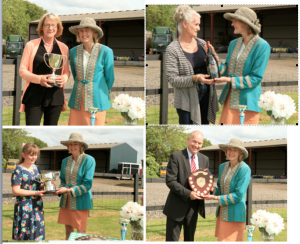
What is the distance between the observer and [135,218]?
4566 mm

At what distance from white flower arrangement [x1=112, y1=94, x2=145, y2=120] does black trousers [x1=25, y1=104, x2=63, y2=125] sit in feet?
2.27

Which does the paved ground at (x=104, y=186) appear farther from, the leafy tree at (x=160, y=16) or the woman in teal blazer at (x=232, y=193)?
the leafy tree at (x=160, y=16)

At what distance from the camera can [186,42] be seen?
402 cm

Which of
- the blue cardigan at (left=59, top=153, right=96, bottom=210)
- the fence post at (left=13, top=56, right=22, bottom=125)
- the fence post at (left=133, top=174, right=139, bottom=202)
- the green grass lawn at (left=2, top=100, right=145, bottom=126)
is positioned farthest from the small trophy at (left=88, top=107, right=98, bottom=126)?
the fence post at (left=13, top=56, right=22, bottom=125)

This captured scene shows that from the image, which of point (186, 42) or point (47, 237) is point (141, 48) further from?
point (47, 237)

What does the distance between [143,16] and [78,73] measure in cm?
100

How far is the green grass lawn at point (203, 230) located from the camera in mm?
4293

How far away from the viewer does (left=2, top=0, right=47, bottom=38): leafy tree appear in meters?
4.27

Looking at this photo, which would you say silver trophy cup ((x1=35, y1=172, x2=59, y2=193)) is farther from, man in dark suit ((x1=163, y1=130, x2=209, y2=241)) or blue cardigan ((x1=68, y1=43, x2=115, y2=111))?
man in dark suit ((x1=163, y1=130, x2=209, y2=241))

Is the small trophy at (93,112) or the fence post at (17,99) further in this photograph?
the fence post at (17,99)

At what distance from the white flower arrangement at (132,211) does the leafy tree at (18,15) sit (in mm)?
2250

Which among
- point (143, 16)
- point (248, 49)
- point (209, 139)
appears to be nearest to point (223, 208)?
point (209, 139)

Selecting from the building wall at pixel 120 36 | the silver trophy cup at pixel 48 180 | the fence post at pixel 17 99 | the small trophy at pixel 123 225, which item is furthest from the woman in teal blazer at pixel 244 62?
the fence post at pixel 17 99

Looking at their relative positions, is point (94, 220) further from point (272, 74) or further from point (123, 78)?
point (272, 74)
